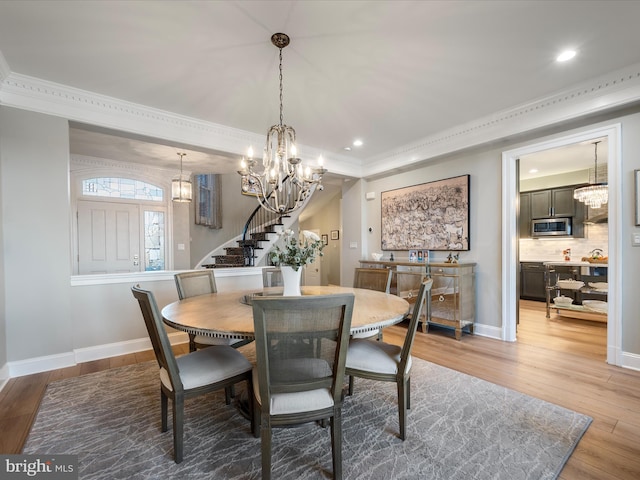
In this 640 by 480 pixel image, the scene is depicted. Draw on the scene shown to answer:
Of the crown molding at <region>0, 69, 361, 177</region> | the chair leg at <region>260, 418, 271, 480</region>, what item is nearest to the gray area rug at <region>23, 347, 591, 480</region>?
the chair leg at <region>260, 418, 271, 480</region>

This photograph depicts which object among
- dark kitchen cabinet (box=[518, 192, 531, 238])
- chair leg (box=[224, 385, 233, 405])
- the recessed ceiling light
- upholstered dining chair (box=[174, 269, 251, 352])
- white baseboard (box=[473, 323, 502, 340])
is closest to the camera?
chair leg (box=[224, 385, 233, 405])

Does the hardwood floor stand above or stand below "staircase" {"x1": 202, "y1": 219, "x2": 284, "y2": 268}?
below

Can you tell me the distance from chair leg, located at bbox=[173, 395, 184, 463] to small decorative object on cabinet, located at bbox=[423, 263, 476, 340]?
10.4ft

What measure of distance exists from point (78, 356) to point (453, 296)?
4177 mm

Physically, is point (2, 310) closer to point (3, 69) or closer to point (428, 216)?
point (3, 69)

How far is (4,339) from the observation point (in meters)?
2.57

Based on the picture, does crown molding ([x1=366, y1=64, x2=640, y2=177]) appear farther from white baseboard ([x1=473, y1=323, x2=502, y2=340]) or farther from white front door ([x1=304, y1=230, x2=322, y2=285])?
white front door ([x1=304, y1=230, x2=322, y2=285])

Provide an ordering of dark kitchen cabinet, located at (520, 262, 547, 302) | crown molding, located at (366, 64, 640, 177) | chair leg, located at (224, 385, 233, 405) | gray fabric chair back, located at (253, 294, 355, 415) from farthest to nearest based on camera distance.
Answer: dark kitchen cabinet, located at (520, 262, 547, 302) < crown molding, located at (366, 64, 640, 177) < chair leg, located at (224, 385, 233, 405) < gray fabric chair back, located at (253, 294, 355, 415)

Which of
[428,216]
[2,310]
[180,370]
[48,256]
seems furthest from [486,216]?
[2,310]

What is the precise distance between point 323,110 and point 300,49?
1021mm

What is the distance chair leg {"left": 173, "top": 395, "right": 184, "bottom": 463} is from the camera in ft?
5.00

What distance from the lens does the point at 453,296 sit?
12.0 feet

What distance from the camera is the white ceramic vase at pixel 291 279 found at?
7.13 feet

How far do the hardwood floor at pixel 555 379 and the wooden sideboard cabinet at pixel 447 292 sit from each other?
8.0 inches
